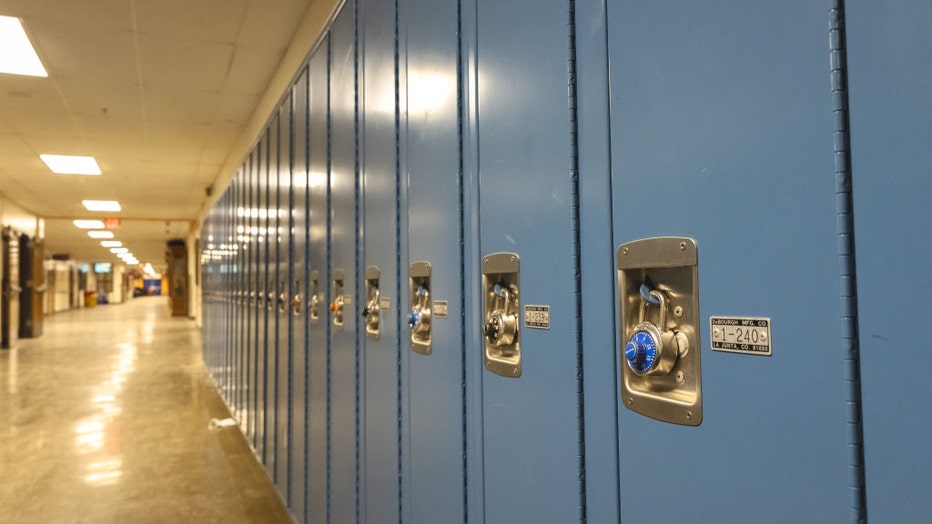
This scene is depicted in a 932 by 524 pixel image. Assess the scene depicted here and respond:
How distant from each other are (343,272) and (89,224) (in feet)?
65.0

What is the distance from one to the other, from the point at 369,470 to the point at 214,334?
21.1ft

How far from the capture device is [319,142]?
2879 mm

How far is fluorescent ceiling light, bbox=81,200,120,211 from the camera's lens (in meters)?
14.1

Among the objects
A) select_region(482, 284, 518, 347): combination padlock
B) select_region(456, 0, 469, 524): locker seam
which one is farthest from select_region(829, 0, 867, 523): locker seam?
select_region(456, 0, 469, 524): locker seam

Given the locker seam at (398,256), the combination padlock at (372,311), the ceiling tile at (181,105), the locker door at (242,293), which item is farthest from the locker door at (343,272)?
the ceiling tile at (181,105)

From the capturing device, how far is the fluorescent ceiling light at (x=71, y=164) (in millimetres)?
9492

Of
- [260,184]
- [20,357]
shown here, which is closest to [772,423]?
[260,184]

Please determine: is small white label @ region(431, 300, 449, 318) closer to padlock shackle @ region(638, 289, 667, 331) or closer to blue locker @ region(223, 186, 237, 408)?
padlock shackle @ region(638, 289, 667, 331)

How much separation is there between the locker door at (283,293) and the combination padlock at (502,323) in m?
2.32

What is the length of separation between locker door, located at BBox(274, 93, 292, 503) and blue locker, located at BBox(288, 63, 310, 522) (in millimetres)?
110

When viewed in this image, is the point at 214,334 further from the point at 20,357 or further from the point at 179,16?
the point at 20,357

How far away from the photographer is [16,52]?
5.29m

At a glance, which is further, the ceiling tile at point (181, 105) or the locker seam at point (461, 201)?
the ceiling tile at point (181, 105)

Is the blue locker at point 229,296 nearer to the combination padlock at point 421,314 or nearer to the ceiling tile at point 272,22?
the ceiling tile at point 272,22
